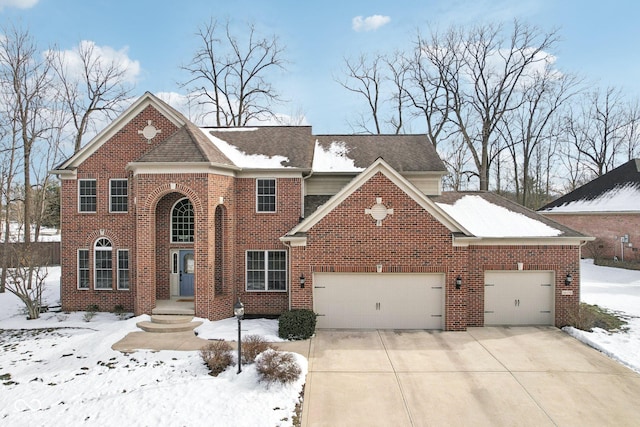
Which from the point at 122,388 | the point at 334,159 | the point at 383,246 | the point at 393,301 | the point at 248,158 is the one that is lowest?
the point at 122,388

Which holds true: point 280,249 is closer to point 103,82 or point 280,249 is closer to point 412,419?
point 412,419

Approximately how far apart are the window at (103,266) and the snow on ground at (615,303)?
16885 mm

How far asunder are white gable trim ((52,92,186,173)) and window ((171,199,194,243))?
321cm

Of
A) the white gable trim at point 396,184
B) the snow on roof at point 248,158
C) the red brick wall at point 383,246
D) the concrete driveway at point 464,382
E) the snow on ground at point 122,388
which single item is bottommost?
the concrete driveway at point 464,382

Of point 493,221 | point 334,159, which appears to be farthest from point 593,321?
point 334,159

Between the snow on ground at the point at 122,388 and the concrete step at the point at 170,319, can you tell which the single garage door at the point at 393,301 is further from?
the concrete step at the point at 170,319

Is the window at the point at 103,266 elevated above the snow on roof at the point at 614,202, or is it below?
below

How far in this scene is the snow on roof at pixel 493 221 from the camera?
40.9 ft

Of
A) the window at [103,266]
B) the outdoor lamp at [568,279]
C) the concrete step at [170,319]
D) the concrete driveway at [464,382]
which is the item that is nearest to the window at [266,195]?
the concrete step at [170,319]

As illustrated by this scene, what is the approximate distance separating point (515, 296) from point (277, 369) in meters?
9.00

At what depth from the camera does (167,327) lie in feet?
38.3

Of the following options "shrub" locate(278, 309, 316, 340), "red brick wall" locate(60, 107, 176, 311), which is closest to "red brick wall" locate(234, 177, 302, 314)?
"shrub" locate(278, 309, 316, 340)

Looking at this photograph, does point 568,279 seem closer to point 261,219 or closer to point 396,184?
point 396,184

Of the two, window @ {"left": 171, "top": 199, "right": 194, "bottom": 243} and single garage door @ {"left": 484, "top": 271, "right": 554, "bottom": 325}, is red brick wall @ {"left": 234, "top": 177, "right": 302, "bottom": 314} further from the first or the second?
single garage door @ {"left": 484, "top": 271, "right": 554, "bottom": 325}
